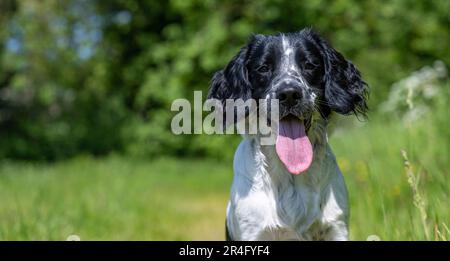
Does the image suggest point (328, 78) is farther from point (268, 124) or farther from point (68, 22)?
point (68, 22)

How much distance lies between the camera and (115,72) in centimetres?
1667

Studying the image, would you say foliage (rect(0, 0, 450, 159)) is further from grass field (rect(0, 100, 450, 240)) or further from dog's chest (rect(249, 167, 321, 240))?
dog's chest (rect(249, 167, 321, 240))

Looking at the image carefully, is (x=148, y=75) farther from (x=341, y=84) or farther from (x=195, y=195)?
(x=341, y=84)

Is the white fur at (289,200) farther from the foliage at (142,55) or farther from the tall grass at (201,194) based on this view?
the foliage at (142,55)

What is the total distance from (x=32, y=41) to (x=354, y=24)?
24.1ft

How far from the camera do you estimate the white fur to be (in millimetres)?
A: 3469

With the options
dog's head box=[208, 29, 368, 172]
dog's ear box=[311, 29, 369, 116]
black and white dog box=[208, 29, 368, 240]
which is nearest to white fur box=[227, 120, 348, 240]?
black and white dog box=[208, 29, 368, 240]

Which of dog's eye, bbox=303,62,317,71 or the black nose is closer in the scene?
the black nose

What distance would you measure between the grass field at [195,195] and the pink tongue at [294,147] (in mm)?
460

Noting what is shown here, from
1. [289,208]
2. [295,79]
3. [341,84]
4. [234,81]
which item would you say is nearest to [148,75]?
[234,81]

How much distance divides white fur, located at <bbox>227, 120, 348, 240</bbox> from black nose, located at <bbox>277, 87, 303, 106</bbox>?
0.91ft

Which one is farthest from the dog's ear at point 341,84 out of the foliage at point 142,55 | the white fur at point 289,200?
the foliage at point 142,55

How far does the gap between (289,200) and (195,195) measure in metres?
7.15
